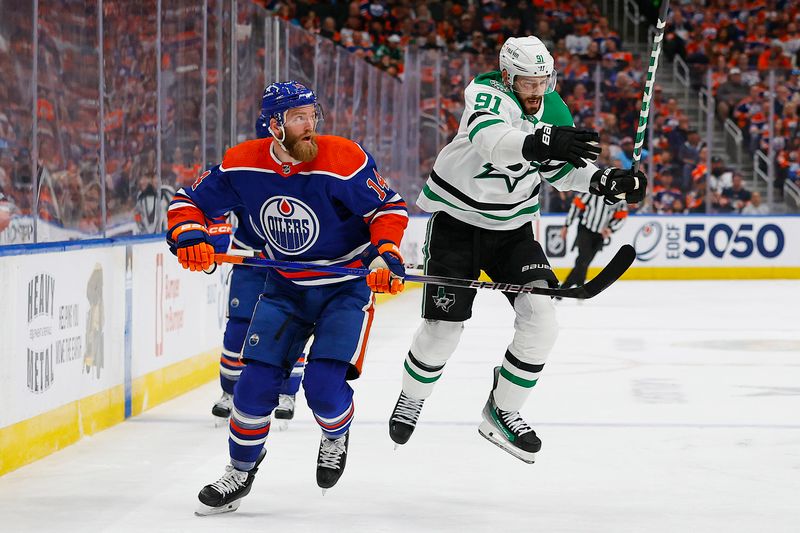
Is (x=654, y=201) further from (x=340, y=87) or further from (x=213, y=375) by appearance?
(x=213, y=375)

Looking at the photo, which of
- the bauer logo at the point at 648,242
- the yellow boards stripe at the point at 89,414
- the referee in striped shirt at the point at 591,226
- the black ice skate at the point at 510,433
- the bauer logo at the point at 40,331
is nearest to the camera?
the black ice skate at the point at 510,433

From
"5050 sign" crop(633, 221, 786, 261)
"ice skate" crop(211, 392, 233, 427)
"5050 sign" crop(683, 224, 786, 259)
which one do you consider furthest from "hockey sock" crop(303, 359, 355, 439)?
"5050 sign" crop(683, 224, 786, 259)

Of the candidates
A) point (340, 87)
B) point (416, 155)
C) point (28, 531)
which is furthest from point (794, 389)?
point (416, 155)

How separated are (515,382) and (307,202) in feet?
3.50

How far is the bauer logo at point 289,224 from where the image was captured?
3820 millimetres

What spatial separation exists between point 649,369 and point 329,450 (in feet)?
12.8

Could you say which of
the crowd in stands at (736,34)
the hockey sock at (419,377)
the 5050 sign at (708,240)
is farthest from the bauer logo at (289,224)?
the crowd in stands at (736,34)

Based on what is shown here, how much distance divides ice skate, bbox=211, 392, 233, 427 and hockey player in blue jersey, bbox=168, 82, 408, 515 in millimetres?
1528

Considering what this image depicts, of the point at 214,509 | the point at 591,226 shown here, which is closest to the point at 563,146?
the point at 214,509

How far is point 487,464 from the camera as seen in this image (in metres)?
4.65

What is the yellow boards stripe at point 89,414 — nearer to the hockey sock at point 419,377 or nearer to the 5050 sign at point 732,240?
the hockey sock at point 419,377

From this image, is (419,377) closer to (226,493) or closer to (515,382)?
(515,382)

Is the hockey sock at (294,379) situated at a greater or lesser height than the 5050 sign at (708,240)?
greater

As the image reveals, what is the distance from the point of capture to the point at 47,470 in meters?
4.45
